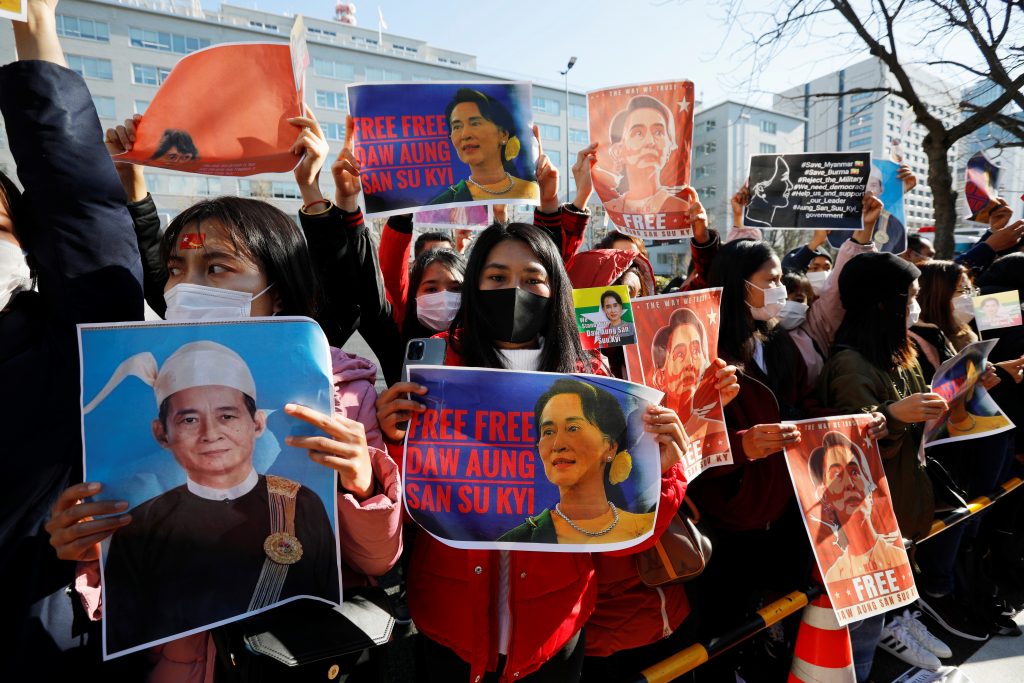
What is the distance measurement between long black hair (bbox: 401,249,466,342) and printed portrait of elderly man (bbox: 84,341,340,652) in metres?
1.41

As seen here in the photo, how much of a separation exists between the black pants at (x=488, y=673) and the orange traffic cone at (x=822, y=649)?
1.39m

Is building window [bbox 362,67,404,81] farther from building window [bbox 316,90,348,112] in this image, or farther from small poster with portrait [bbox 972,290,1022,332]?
small poster with portrait [bbox 972,290,1022,332]

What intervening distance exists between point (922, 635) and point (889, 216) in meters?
2.91

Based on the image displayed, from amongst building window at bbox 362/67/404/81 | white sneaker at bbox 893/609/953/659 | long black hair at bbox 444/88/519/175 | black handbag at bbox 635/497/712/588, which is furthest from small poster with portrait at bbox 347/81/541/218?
building window at bbox 362/67/404/81

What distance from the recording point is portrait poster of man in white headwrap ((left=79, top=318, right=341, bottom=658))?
1.16 meters

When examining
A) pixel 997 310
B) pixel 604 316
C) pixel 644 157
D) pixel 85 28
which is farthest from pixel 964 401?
pixel 85 28

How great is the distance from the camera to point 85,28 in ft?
124

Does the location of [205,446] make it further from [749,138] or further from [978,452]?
[749,138]

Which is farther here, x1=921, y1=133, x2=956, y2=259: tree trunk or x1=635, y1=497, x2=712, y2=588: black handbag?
x1=921, y1=133, x2=956, y2=259: tree trunk

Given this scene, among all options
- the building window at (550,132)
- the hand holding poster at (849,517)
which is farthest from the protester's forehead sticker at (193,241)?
the building window at (550,132)

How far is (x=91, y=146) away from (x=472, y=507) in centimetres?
125

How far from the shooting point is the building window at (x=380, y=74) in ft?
152

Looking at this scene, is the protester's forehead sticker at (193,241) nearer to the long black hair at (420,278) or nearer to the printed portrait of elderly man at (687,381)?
the long black hair at (420,278)

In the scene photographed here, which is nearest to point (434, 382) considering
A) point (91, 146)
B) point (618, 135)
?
point (91, 146)
